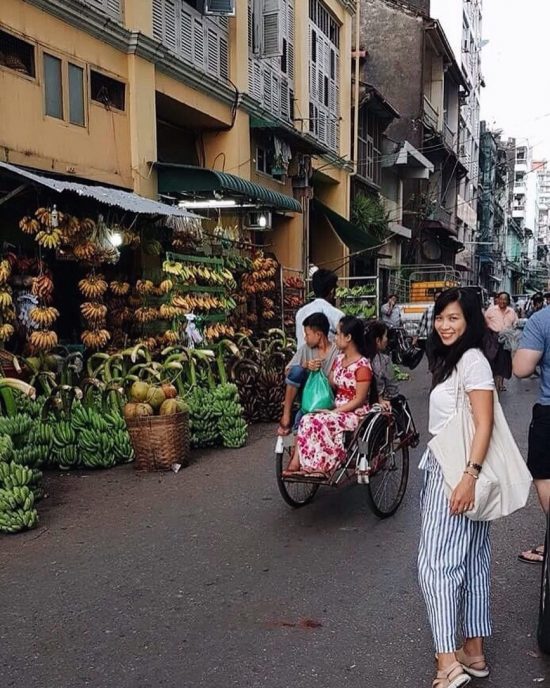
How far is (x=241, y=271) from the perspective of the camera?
11.5 metres

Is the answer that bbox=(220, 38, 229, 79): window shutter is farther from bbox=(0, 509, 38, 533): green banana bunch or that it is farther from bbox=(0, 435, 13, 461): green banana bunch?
bbox=(0, 509, 38, 533): green banana bunch

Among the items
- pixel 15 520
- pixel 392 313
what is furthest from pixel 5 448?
pixel 392 313

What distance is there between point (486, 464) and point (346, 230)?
1696 centimetres

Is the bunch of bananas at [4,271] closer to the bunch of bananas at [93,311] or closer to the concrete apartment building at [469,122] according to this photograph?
the bunch of bananas at [93,311]

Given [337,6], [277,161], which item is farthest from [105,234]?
[337,6]

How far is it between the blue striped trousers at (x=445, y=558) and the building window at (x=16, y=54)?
26.9 feet

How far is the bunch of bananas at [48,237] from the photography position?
752 cm

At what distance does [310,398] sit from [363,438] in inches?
23.1

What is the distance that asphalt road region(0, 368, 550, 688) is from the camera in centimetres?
333

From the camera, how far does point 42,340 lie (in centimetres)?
752

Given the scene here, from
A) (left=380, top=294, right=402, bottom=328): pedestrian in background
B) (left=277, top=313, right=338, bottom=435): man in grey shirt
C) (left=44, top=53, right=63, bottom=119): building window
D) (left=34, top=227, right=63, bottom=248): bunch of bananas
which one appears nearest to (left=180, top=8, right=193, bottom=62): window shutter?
(left=44, top=53, right=63, bottom=119): building window

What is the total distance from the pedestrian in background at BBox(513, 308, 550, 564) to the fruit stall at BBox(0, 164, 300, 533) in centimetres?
366

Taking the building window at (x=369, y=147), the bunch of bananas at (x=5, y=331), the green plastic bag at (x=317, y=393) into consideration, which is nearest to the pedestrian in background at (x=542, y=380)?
the green plastic bag at (x=317, y=393)

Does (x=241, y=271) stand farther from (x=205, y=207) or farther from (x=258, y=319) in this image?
(x=205, y=207)
